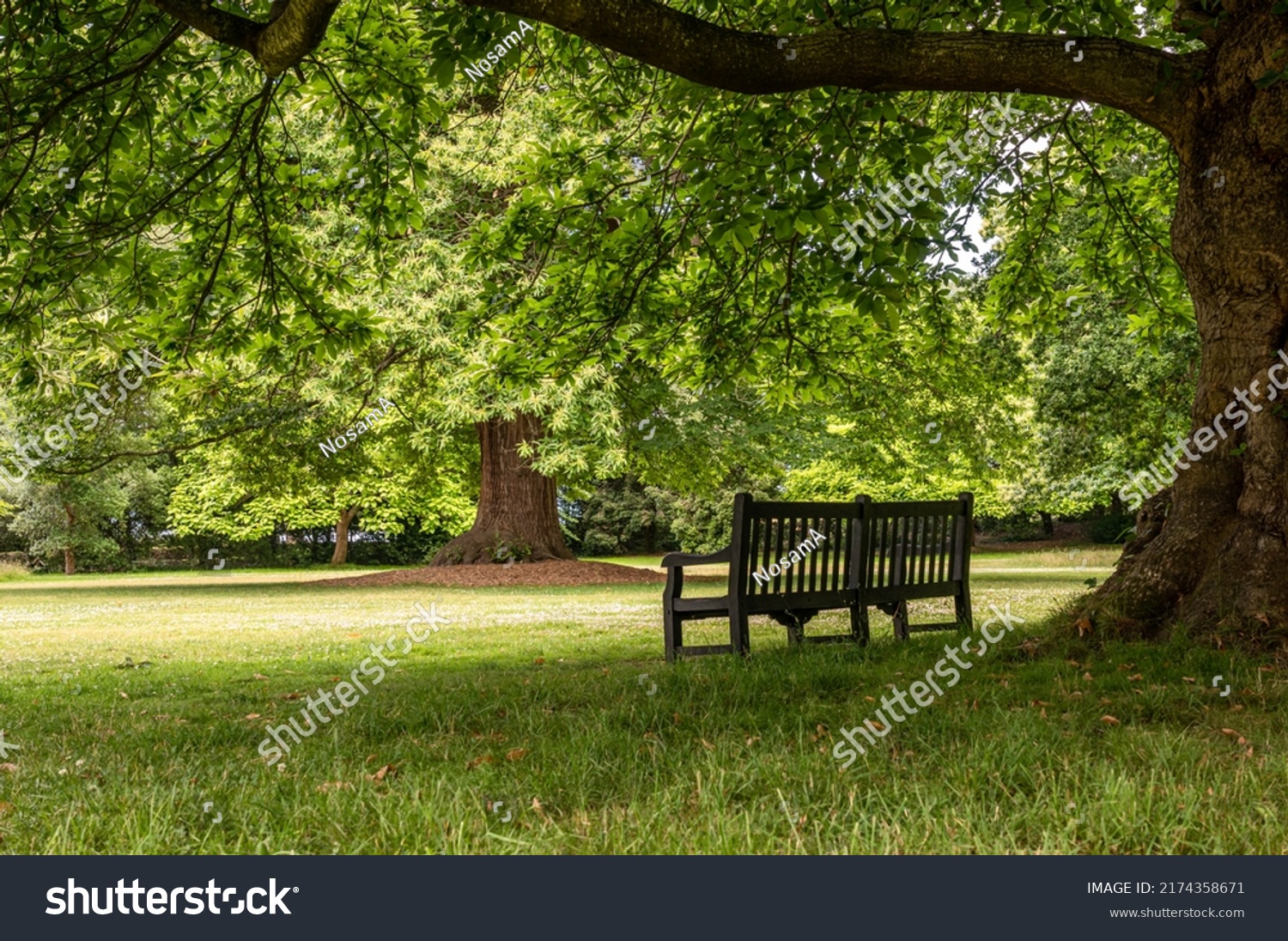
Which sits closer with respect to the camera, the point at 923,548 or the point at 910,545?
the point at 910,545

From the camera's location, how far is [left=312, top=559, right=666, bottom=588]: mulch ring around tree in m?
20.4

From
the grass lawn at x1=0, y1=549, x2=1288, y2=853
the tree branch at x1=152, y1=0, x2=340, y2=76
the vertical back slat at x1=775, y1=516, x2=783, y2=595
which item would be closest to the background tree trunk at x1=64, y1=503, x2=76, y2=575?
the grass lawn at x1=0, y1=549, x2=1288, y2=853

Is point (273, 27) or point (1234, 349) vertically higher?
point (273, 27)

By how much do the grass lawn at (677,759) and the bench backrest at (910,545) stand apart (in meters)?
0.50

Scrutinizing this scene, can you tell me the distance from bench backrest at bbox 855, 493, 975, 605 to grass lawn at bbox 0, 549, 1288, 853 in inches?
19.5

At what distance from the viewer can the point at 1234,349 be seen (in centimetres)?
593

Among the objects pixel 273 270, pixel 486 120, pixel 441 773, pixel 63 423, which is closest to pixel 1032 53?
pixel 441 773

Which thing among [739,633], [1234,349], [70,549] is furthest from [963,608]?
[70,549]

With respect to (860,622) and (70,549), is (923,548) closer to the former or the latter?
(860,622)

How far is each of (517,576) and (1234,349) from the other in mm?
16334

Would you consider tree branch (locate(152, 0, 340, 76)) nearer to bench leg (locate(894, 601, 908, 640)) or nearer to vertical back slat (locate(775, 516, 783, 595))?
vertical back slat (locate(775, 516, 783, 595))

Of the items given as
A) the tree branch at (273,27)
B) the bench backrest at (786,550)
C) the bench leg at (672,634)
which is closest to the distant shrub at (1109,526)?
the bench backrest at (786,550)

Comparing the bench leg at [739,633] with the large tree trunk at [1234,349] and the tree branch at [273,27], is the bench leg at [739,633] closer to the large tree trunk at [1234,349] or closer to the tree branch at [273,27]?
the large tree trunk at [1234,349]

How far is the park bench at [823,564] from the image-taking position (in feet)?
21.7
